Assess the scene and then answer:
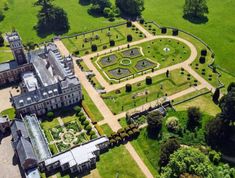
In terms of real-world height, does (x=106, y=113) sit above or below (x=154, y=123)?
below

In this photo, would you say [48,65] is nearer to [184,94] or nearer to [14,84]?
[14,84]

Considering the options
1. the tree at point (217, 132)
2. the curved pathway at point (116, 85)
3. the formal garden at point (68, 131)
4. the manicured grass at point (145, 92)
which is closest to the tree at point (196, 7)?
the curved pathway at point (116, 85)

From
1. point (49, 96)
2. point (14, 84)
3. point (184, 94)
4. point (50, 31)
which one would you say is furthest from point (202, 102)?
point (50, 31)

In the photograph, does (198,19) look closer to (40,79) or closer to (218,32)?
(218,32)

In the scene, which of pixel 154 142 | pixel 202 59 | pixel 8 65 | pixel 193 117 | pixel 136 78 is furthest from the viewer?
pixel 202 59

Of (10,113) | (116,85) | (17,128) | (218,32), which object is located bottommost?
(10,113)

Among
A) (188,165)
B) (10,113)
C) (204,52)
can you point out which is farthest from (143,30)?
(188,165)
